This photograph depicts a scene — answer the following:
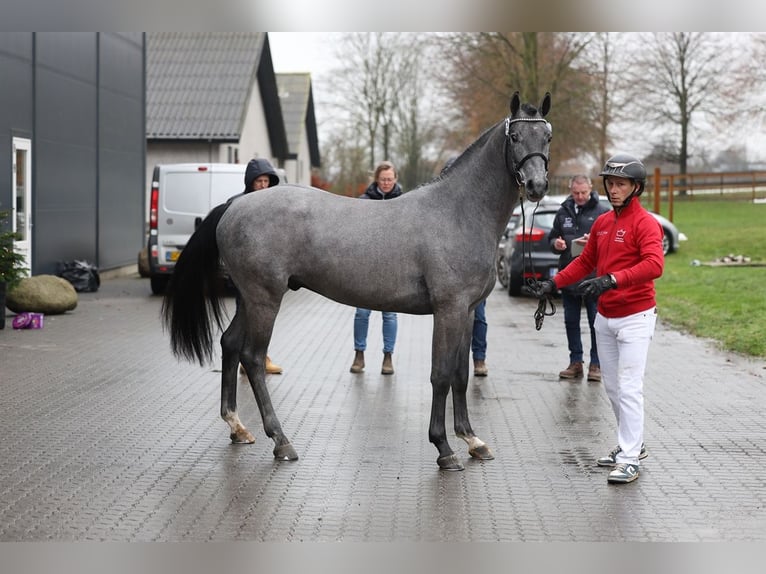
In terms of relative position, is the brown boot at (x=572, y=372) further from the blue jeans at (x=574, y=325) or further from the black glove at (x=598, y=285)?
the black glove at (x=598, y=285)

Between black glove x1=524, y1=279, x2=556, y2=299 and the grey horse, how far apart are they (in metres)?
0.27

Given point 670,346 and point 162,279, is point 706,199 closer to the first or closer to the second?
point 162,279

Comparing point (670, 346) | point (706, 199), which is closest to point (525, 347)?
point (670, 346)

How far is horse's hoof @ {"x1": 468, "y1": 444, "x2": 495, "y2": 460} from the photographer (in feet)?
25.1

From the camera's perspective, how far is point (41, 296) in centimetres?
1700

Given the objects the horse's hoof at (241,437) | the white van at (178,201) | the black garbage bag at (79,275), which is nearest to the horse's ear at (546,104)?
the horse's hoof at (241,437)

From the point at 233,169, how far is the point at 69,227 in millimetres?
3483

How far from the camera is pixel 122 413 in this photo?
9.23 m

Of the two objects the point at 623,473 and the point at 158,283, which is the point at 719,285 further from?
the point at 623,473

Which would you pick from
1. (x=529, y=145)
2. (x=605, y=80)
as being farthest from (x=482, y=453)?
(x=605, y=80)

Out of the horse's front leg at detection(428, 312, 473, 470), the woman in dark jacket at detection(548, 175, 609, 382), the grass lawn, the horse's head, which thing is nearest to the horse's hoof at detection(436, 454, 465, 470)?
the horse's front leg at detection(428, 312, 473, 470)

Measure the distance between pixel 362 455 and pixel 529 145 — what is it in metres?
2.34

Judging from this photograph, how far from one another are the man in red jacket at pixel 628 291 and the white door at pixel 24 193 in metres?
14.3

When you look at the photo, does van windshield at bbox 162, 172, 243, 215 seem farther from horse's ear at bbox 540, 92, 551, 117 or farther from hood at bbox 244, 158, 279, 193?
horse's ear at bbox 540, 92, 551, 117
